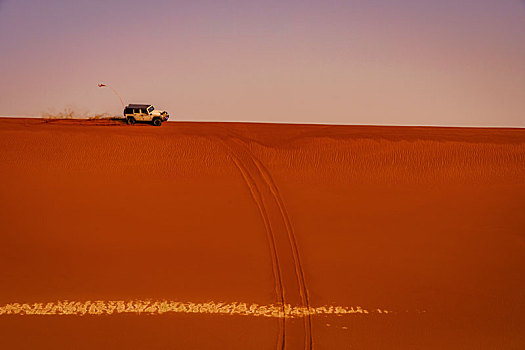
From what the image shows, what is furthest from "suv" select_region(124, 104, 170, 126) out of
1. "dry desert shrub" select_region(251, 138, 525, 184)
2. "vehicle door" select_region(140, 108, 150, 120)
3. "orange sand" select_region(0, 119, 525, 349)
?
"dry desert shrub" select_region(251, 138, 525, 184)

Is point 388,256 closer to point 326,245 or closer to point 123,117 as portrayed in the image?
point 326,245

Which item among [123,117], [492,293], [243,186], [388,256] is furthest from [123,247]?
[123,117]

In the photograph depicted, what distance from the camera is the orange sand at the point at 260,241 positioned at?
25.4 feet

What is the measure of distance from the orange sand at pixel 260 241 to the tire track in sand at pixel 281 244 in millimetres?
40

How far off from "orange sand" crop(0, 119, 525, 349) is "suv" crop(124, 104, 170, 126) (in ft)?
9.87

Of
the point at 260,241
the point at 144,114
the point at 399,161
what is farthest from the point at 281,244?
the point at 144,114

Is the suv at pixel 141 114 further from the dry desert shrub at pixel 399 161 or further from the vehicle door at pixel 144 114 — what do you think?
the dry desert shrub at pixel 399 161

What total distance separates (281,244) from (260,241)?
52 cm

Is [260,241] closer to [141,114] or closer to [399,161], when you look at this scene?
[399,161]

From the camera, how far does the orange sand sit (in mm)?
7750

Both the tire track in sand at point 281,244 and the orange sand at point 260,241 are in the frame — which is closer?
the tire track in sand at point 281,244

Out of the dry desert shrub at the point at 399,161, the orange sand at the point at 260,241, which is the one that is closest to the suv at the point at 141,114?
the orange sand at the point at 260,241

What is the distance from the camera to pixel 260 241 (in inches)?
418

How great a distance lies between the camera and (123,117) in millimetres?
20594
